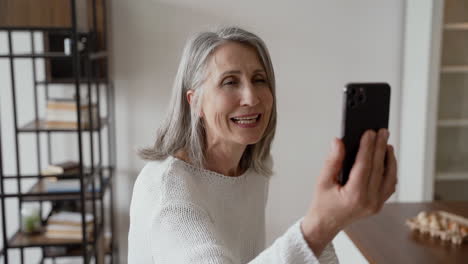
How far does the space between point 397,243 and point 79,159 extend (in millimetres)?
1359

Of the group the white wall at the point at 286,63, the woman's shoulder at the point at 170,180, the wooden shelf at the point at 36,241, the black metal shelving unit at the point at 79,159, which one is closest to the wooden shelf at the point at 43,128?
the black metal shelving unit at the point at 79,159

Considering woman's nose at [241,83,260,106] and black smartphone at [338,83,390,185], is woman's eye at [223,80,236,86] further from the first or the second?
black smartphone at [338,83,390,185]

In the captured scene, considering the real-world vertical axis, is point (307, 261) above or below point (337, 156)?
below

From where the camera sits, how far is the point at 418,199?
301 cm

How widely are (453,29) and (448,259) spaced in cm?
185

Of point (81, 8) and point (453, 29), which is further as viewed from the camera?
point (453, 29)

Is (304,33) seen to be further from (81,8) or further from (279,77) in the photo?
(81,8)

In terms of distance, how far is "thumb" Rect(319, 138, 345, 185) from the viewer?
69cm

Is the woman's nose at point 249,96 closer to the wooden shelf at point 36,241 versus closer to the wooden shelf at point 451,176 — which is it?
the wooden shelf at point 36,241

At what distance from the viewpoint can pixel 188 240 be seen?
3.02ft

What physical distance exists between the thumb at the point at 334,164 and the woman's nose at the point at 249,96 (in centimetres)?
46

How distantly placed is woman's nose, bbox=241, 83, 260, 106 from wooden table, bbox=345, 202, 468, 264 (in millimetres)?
607

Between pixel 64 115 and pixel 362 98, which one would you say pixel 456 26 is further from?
pixel 362 98

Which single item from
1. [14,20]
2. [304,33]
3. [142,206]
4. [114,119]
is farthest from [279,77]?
[142,206]
